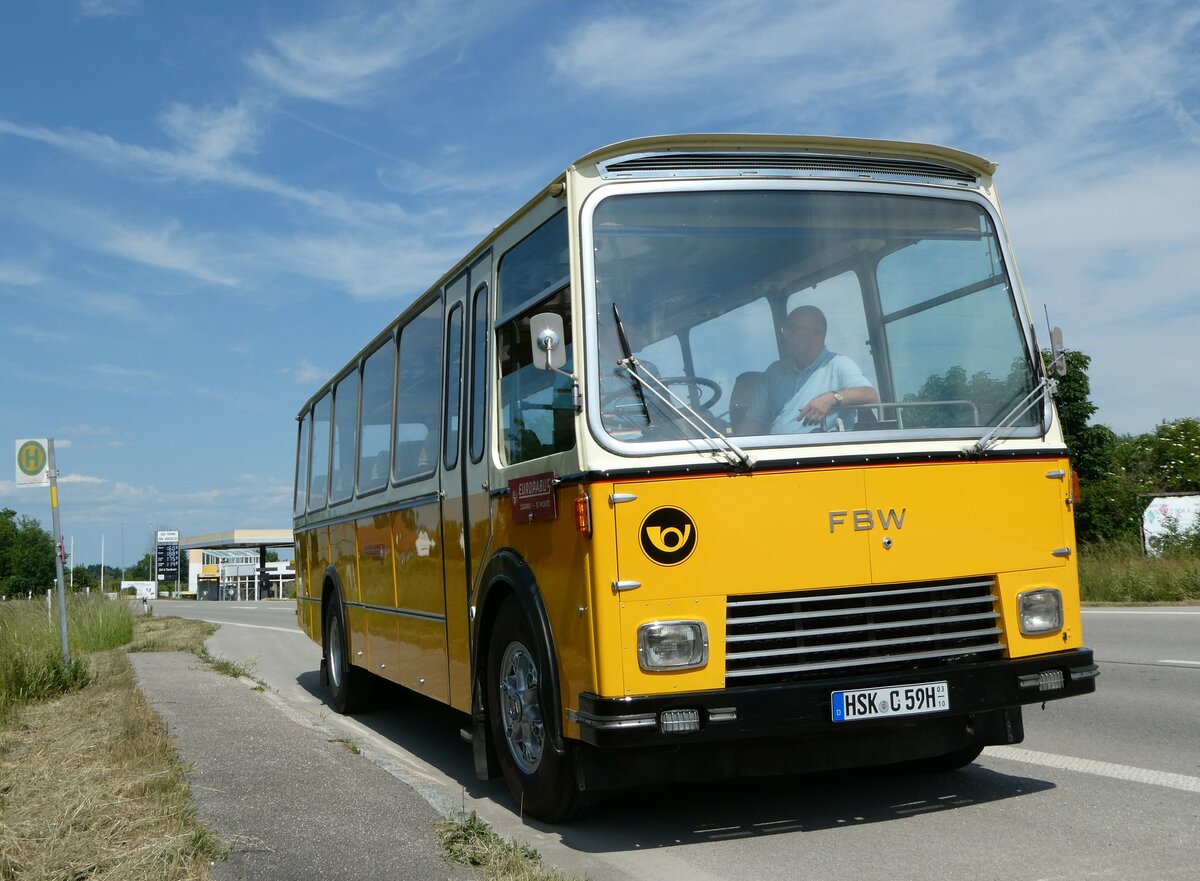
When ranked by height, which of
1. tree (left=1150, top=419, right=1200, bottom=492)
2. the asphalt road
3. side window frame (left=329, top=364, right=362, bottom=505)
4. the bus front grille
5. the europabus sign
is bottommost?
the asphalt road

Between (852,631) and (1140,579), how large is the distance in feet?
54.4

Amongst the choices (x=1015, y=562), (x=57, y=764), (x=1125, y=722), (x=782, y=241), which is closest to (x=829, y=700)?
(x=1015, y=562)

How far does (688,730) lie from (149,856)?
219cm

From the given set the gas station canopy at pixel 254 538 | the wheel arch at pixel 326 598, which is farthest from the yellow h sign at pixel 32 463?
the gas station canopy at pixel 254 538

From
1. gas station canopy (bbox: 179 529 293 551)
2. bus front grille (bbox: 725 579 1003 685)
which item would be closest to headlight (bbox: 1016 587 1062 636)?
bus front grille (bbox: 725 579 1003 685)

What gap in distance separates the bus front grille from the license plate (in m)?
0.12

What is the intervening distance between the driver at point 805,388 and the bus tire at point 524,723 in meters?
1.52

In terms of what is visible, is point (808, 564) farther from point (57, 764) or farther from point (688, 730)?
point (57, 764)

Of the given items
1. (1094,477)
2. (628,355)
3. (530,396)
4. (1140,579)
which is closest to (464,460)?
(530,396)

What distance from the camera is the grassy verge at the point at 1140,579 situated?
19.8 m

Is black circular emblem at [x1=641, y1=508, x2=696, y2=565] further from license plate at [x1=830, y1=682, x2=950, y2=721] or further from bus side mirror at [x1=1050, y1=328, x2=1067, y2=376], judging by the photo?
bus side mirror at [x1=1050, y1=328, x2=1067, y2=376]

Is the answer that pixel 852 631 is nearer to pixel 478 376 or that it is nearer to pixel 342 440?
pixel 478 376

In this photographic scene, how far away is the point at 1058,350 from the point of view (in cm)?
600

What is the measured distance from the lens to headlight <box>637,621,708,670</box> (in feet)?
17.3
